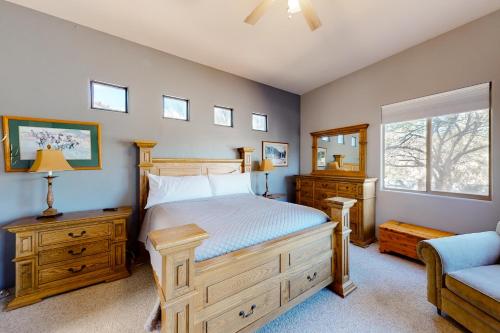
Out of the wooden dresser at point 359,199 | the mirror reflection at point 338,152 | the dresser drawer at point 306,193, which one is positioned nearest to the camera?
the wooden dresser at point 359,199

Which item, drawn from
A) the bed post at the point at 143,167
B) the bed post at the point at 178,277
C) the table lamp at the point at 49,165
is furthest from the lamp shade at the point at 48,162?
the bed post at the point at 178,277

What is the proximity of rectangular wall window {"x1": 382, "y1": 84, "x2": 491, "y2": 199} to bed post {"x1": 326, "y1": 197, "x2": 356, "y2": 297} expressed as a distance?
1.76 m

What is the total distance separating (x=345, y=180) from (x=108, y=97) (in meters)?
3.81

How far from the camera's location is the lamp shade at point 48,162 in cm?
194

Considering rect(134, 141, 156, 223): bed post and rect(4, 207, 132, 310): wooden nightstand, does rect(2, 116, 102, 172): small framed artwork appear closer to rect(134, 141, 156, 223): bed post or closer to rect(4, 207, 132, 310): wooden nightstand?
rect(134, 141, 156, 223): bed post

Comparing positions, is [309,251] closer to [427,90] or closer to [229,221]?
[229,221]

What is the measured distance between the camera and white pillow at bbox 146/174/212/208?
2.53 metres

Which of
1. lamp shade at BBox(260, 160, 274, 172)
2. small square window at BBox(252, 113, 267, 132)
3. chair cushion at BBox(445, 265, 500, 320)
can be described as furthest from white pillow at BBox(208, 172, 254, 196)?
chair cushion at BBox(445, 265, 500, 320)

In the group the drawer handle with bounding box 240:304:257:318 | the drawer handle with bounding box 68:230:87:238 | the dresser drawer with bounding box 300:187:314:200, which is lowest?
the drawer handle with bounding box 240:304:257:318

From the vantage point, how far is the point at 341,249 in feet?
6.48

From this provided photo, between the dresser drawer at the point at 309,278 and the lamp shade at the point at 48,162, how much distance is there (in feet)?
→ 8.33

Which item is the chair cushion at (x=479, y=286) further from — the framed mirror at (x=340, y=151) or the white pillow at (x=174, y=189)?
the white pillow at (x=174, y=189)

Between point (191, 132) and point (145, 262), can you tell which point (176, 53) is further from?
point (145, 262)

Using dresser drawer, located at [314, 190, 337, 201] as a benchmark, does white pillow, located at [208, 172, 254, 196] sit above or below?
above
